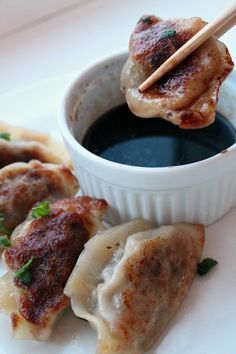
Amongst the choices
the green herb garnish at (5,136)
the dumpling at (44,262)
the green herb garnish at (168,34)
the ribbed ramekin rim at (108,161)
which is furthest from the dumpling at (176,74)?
the green herb garnish at (5,136)

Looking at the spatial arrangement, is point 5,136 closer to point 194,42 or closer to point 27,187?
point 27,187

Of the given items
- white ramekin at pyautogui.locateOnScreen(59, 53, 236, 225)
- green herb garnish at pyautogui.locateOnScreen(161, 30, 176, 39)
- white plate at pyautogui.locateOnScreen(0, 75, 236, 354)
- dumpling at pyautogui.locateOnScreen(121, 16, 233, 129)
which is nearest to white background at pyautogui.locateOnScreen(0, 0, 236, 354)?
white plate at pyautogui.locateOnScreen(0, 75, 236, 354)

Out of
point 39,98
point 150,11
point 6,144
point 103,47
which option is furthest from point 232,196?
point 150,11

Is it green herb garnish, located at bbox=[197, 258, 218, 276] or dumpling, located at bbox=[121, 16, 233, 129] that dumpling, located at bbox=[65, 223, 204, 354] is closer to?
green herb garnish, located at bbox=[197, 258, 218, 276]

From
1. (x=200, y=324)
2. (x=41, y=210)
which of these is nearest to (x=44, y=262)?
(x=41, y=210)

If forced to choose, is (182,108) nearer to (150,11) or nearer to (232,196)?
(232,196)

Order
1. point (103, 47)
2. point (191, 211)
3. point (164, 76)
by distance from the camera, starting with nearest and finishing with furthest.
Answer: point (164, 76) < point (191, 211) < point (103, 47)
